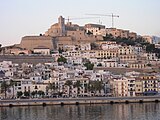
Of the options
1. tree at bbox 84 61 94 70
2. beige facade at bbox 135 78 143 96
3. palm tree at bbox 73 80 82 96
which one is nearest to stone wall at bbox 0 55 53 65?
tree at bbox 84 61 94 70

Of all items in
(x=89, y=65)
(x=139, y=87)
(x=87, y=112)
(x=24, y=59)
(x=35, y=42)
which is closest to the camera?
(x=87, y=112)

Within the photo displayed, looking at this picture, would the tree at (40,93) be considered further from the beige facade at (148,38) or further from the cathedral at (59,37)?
the beige facade at (148,38)

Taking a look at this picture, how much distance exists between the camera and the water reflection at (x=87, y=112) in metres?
25.7

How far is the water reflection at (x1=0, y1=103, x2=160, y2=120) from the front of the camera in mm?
25688

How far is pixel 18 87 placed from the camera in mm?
36906

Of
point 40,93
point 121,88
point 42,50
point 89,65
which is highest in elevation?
point 42,50

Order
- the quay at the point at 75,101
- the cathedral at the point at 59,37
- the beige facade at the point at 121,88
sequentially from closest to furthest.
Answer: the quay at the point at 75,101, the beige facade at the point at 121,88, the cathedral at the point at 59,37

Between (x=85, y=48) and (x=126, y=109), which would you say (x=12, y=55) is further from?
(x=126, y=109)

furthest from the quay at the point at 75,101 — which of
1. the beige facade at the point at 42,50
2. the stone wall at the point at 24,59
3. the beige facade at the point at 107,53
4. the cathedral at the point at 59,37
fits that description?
the cathedral at the point at 59,37

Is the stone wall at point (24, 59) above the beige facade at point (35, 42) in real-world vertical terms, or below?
below

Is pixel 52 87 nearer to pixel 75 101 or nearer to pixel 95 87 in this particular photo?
pixel 95 87

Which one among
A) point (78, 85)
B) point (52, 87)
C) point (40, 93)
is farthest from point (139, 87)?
point (40, 93)

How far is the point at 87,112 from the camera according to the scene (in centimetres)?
2803

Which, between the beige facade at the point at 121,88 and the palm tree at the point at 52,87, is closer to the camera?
the palm tree at the point at 52,87
